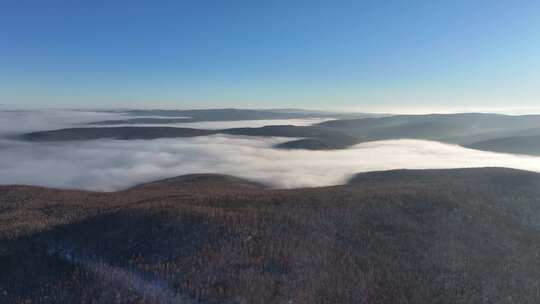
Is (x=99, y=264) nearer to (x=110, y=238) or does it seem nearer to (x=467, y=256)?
(x=110, y=238)

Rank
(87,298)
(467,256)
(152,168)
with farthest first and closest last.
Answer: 1. (152,168)
2. (467,256)
3. (87,298)

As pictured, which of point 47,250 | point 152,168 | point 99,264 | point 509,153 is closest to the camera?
point 99,264

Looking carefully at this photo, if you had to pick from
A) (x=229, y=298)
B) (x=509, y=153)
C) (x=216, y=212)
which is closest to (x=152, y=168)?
(x=216, y=212)

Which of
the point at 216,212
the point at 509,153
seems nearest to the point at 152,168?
the point at 216,212

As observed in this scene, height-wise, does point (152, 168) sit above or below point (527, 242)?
below

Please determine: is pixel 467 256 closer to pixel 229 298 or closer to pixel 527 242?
pixel 527 242

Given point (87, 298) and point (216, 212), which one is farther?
point (216, 212)
